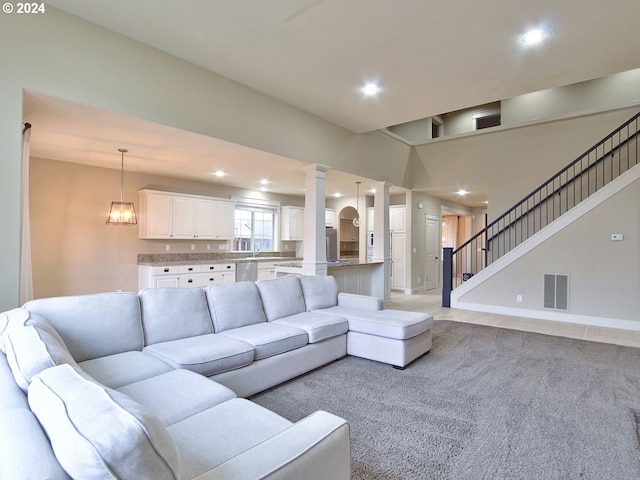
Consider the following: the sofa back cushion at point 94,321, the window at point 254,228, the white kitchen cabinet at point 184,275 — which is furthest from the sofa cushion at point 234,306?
the window at point 254,228

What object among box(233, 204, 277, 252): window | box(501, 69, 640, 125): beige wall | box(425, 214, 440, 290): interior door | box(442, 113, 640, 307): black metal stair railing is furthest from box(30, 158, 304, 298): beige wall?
box(501, 69, 640, 125): beige wall

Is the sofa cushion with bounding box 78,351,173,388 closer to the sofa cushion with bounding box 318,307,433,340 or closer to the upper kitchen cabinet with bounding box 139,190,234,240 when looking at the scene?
the sofa cushion with bounding box 318,307,433,340

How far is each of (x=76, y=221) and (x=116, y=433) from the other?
5.78 meters

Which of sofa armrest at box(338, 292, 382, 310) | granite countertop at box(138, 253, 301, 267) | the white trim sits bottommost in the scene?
the white trim

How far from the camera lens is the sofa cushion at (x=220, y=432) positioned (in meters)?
1.30

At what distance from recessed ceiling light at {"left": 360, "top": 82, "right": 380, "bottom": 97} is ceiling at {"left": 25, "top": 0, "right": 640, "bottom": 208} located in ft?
0.30

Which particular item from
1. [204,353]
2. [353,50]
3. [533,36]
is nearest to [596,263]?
[533,36]

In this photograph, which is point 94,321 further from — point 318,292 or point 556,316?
point 556,316

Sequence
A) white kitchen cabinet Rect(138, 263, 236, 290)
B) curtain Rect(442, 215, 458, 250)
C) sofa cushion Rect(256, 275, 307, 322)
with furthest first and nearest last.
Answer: curtain Rect(442, 215, 458, 250), white kitchen cabinet Rect(138, 263, 236, 290), sofa cushion Rect(256, 275, 307, 322)

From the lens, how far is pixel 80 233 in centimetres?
548

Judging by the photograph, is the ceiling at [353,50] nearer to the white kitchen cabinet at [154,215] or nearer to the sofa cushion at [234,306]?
the white kitchen cabinet at [154,215]

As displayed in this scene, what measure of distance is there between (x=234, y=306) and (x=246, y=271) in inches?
167

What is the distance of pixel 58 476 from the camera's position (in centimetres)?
78

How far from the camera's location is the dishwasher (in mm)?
7293
